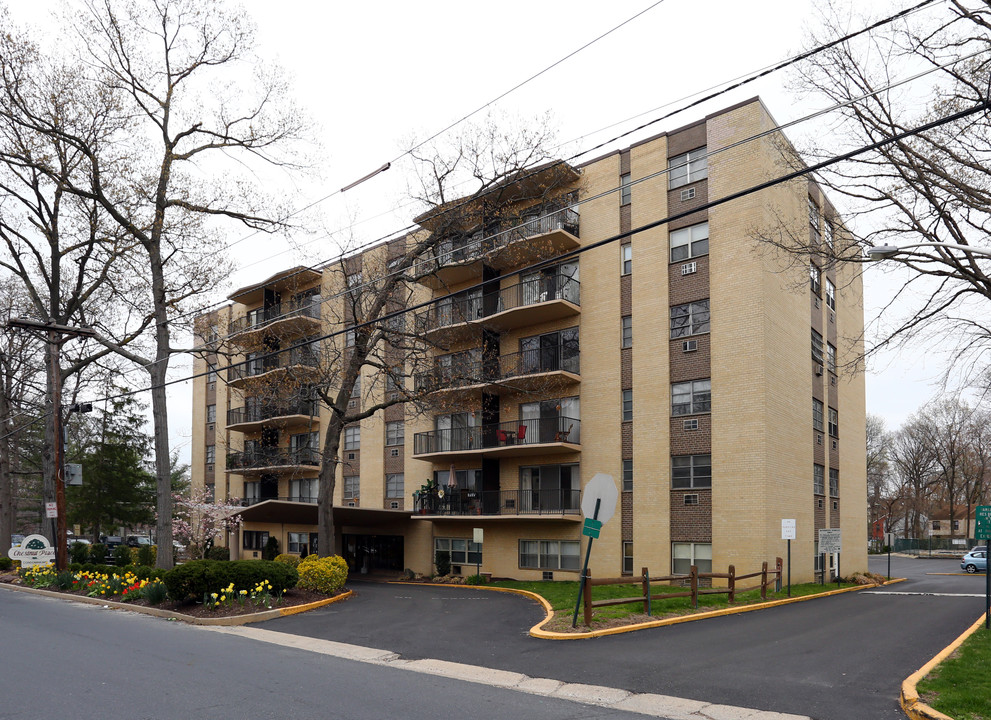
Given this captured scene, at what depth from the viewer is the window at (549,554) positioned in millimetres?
30798

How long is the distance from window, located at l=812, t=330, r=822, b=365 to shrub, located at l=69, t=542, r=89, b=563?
3069 centimetres

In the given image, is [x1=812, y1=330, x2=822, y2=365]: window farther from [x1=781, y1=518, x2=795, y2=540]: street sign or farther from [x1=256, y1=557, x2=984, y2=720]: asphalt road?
[x1=256, y1=557, x2=984, y2=720]: asphalt road

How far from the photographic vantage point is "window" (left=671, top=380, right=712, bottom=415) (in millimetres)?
27562

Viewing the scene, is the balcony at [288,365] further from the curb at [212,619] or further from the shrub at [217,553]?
the shrub at [217,553]

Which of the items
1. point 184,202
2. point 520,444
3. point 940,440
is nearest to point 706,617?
point 520,444

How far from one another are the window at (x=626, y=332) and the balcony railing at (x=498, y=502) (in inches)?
239

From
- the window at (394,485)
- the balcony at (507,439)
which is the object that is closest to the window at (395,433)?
the window at (394,485)

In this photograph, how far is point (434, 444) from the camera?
35.3m

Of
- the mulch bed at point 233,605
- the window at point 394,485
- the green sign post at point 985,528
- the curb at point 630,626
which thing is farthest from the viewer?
the window at point 394,485

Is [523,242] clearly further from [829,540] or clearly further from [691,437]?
[829,540]

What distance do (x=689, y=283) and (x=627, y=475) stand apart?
24.4 ft

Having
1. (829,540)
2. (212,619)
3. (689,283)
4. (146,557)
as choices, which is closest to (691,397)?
(689,283)

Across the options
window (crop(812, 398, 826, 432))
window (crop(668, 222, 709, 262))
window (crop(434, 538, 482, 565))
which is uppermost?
window (crop(668, 222, 709, 262))

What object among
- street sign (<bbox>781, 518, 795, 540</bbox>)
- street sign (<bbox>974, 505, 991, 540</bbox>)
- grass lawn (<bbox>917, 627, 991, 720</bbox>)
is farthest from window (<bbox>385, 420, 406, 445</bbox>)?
grass lawn (<bbox>917, 627, 991, 720</bbox>)
